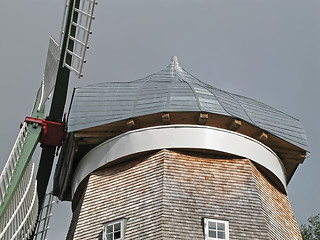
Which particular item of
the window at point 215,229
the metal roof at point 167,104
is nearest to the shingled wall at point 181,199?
the window at point 215,229

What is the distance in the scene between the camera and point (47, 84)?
20641 mm

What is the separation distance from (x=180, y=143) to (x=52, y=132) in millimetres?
3770

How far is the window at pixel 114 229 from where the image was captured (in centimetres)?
1628

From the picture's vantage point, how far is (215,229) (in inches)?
629

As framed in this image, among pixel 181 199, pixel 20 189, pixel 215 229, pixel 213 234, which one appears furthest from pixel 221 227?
pixel 20 189

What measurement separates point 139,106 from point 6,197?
3543 mm

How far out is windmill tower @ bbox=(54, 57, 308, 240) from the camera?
16250 millimetres

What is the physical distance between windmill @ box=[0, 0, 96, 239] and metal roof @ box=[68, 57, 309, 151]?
854 millimetres

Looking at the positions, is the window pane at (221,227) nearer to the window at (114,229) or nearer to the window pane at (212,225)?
the window pane at (212,225)

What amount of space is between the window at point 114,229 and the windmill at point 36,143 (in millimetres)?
2231

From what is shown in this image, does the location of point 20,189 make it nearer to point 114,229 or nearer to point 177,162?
point 114,229

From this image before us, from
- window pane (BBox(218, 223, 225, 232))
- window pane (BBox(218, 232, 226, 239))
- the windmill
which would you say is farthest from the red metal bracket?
window pane (BBox(218, 232, 226, 239))

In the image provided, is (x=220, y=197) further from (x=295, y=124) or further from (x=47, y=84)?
(x=47, y=84)

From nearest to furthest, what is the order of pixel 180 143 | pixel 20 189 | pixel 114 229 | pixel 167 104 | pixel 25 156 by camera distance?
pixel 114 229, pixel 180 143, pixel 167 104, pixel 20 189, pixel 25 156
